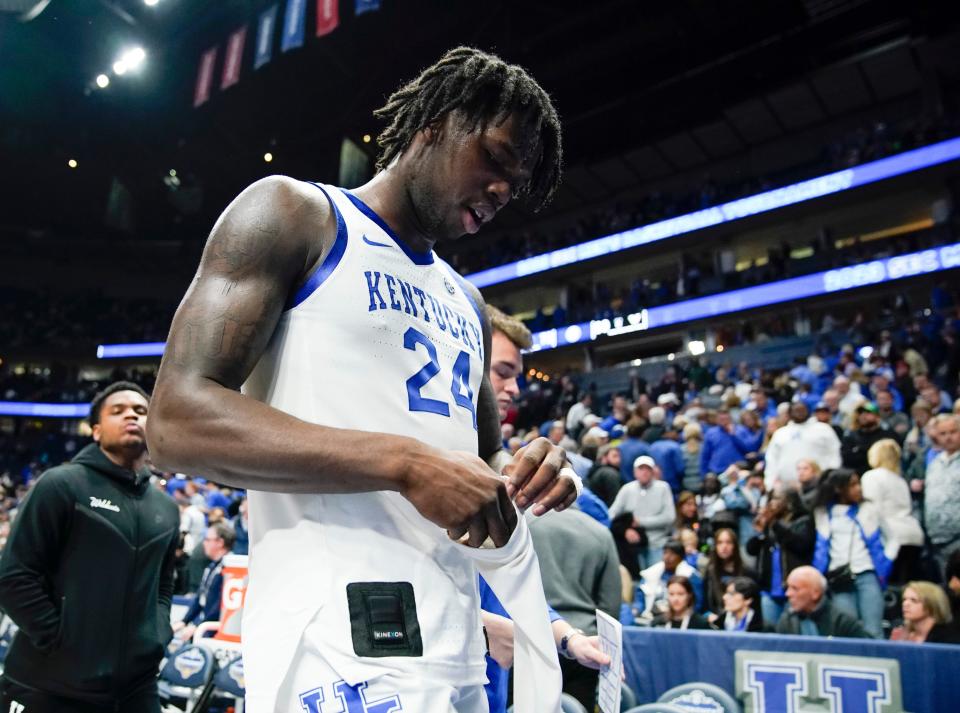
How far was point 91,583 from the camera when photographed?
119 inches

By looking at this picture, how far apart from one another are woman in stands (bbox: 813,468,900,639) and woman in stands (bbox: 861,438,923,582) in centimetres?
6

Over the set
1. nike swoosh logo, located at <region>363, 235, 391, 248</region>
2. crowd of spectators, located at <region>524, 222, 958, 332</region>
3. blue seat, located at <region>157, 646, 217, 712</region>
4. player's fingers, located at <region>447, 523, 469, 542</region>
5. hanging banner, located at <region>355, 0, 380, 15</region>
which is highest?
hanging banner, located at <region>355, 0, 380, 15</region>

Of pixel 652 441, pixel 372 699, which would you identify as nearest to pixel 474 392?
pixel 372 699

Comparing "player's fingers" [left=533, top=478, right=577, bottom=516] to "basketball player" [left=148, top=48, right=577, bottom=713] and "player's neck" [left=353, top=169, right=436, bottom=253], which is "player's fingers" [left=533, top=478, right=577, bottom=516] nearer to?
"basketball player" [left=148, top=48, right=577, bottom=713]

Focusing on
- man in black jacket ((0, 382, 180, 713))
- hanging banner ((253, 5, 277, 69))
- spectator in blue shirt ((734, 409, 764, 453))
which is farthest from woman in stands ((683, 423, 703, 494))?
hanging banner ((253, 5, 277, 69))

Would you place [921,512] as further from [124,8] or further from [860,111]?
[860,111]

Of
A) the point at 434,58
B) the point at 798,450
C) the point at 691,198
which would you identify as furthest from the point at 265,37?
the point at 691,198

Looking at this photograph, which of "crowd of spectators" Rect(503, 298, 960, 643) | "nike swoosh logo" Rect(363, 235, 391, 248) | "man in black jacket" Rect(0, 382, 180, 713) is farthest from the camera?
"crowd of spectators" Rect(503, 298, 960, 643)

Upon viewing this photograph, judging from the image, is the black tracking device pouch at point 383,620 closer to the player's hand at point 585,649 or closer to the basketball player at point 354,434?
the basketball player at point 354,434

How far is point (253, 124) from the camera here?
2427 cm

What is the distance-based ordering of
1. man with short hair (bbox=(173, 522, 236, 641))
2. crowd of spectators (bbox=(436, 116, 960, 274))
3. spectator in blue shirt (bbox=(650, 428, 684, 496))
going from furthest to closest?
crowd of spectators (bbox=(436, 116, 960, 274)), spectator in blue shirt (bbox=(650, 428, 684, 496)), man with short hair (bbox=(173, 522, 236, 641))

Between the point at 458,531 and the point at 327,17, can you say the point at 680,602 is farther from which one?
the point at 327,17

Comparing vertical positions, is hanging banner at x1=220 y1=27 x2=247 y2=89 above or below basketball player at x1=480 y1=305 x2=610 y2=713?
above

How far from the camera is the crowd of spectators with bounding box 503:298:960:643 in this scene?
553cm
